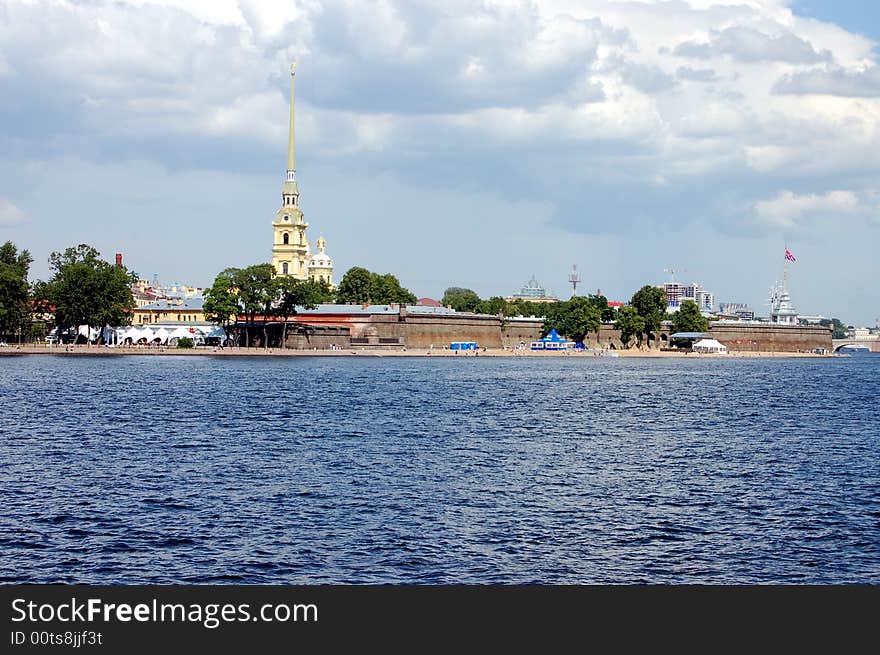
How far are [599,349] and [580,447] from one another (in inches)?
5498

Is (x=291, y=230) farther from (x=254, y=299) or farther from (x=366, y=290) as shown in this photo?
(x=254, y=299)

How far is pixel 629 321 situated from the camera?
173625mm

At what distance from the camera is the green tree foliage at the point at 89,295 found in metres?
123

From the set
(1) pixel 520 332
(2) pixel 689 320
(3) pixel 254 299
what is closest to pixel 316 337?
(3) pixel 254 299

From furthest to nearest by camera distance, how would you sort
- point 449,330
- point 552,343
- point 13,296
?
1. point 552,343
2. point 449,330
3. point 13,296

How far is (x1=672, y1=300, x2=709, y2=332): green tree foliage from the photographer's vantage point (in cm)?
18838

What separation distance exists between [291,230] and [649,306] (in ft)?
201

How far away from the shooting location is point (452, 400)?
63344 mm

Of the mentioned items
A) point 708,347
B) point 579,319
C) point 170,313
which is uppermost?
point 579,319

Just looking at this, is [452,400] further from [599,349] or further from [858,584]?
[599,349]

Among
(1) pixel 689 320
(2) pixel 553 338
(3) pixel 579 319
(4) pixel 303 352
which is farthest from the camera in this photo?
(1) pixel 689 320

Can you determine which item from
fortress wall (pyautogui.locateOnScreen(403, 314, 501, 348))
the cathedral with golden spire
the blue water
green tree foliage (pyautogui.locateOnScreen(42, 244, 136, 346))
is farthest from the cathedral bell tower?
the blue water

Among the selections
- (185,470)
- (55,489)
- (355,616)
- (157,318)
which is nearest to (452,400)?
(185,470)

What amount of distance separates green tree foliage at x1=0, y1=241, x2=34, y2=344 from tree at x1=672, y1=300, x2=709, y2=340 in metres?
106
